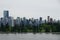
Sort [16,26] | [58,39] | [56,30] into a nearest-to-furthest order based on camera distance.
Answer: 1. [16,26]
2. [56,30]
3. [58,39]

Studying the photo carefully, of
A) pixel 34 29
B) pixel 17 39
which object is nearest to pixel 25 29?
pixel 34 29

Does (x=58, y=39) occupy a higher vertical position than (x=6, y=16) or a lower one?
lower

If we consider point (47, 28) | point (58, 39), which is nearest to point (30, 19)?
point (47, 28)

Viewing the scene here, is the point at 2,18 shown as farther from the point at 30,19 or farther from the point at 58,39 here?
the point at 58,39

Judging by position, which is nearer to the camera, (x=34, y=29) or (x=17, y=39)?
(x=34, y=29)

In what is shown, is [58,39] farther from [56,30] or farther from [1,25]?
[1,25]

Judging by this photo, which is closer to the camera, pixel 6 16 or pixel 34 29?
pixel 6 16

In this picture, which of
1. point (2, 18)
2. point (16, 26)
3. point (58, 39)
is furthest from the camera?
point (58, 39)

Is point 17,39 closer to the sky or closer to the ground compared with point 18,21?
closer to the ground

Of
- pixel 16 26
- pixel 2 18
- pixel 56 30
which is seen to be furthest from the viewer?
pixel 56 30
